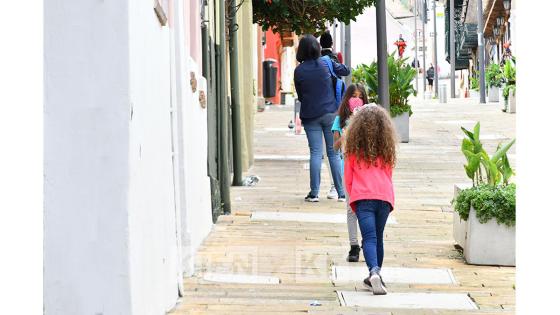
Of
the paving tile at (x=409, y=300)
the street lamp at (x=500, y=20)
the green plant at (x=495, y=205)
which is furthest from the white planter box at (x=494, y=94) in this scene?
the paving tile at (x=409, y=300)

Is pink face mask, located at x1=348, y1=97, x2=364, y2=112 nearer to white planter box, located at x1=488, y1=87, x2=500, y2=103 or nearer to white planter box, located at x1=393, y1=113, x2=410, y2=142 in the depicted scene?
white planter box, located at x1=393, y1=113, x2=410, y2=142

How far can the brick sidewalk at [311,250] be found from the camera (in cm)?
857

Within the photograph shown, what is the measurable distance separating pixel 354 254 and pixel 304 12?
881cm

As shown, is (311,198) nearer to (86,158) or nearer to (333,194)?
(333,194)

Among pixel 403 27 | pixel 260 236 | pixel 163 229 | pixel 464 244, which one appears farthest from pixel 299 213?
pixel 403 27

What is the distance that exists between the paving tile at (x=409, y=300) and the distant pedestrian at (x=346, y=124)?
120 centimetres

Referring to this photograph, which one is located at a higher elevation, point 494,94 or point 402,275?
point 494,94

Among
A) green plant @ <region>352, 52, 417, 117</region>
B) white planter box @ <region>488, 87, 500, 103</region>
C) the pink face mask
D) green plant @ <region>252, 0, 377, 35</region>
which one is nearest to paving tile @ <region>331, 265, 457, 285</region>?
the pink face mask

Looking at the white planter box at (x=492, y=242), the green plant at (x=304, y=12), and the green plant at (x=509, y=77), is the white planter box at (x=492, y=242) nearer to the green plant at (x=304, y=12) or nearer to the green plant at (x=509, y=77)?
the green plant at (x=304, y=12)

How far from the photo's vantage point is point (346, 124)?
1157 cm

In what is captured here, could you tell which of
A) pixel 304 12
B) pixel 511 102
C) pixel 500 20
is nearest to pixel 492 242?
pixel 304 12
